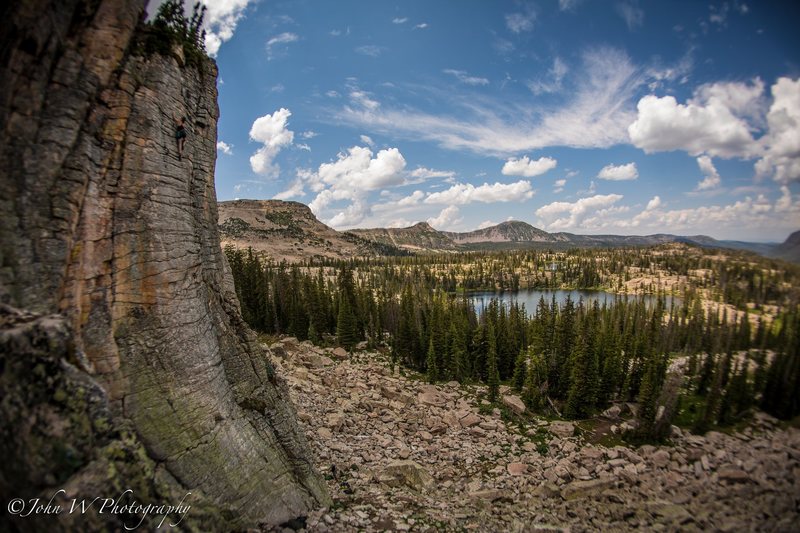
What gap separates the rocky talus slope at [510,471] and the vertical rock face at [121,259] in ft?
20.8

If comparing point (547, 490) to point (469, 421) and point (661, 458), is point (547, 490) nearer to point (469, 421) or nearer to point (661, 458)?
point (469, 421)

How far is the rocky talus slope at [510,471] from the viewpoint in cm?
1659

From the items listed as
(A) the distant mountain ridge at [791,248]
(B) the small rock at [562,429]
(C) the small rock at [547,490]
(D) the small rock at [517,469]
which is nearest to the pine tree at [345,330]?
(B) the small rock at [562,429]

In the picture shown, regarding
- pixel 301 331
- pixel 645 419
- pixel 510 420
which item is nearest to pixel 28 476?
pixel 510 420

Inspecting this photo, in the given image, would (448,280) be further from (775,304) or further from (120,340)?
(120,340)

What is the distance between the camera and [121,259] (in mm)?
9047

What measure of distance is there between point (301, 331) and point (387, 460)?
39246mm

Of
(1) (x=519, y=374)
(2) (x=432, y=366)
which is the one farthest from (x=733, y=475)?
(2) (x=432, y=366)

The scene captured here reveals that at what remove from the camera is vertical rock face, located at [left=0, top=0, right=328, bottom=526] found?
6.97 m

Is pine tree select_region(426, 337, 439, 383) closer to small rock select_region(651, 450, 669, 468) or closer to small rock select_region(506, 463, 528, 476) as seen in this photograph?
small rock select_region(506, 463, 528, 476)

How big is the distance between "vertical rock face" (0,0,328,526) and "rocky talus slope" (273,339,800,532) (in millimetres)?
6343

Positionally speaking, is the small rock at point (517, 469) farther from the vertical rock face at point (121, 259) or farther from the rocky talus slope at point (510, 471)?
the vertical rock face at point (121, 259)

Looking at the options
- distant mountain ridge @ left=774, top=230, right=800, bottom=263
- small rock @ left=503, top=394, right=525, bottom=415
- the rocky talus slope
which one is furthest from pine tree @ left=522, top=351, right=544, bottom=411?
distant mountain ridge @ left=774, top=230, right=800, bottom=263

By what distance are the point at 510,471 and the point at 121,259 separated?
85.4 ft
